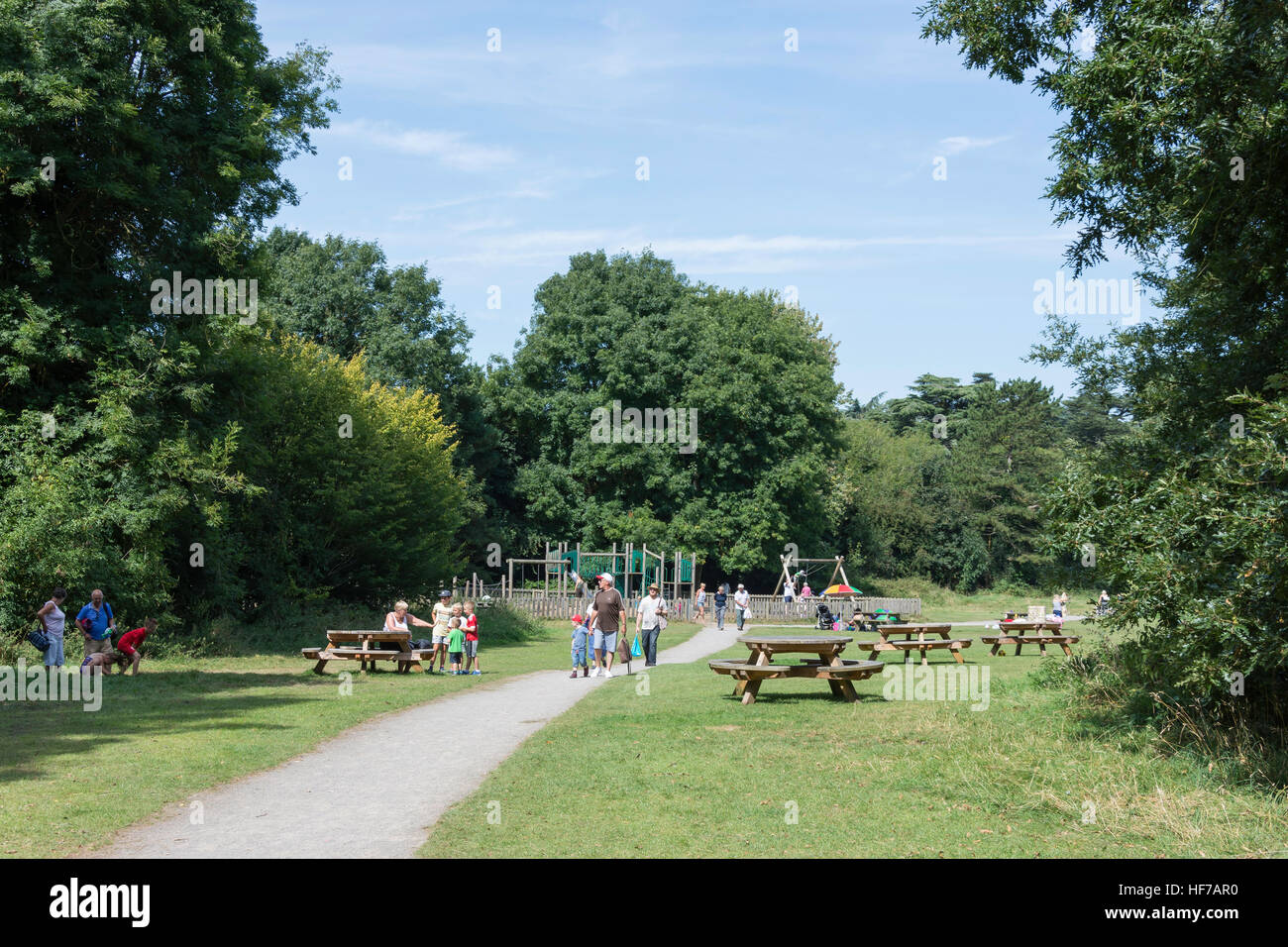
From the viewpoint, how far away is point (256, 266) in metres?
26.3

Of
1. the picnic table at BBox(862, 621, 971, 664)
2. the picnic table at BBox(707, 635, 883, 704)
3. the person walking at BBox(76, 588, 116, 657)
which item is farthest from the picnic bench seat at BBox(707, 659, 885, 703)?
the person walking at BBox(76, 588, 116, 657)

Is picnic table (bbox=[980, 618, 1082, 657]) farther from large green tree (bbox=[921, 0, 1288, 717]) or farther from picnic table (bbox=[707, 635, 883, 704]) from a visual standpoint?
large green tree (bbox=[921, 0, 1288, 717])

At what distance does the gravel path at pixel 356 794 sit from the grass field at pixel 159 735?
36cm

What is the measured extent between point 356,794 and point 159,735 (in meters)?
4.53

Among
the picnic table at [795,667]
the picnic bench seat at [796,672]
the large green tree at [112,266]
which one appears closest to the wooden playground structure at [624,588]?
the large green tree at [112,266]

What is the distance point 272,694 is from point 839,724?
930cm

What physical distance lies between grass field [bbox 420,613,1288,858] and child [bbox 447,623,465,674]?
7.37 meters

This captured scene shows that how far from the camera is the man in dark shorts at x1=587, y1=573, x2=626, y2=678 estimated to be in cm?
2133

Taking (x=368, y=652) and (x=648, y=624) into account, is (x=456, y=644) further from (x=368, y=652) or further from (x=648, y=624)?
(x=648, y=624)

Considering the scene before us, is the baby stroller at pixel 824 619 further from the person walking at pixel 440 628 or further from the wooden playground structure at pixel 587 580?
the person walking at pixel 440 628

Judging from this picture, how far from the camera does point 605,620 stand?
2147cm

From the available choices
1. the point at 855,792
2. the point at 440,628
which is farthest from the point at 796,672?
the point at 440,628

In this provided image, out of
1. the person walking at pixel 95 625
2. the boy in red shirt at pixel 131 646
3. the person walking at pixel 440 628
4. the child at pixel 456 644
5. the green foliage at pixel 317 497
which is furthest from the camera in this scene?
the green foliage at pixel 317 497

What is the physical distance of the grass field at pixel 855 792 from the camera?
791 cm
